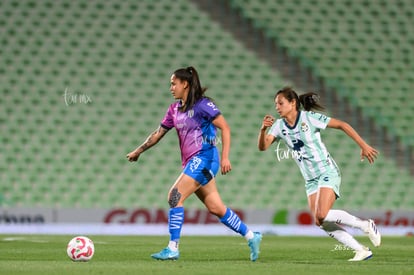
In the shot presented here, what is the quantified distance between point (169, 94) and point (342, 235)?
10329 mm

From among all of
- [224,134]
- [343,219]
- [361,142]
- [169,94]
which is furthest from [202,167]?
[169,94]

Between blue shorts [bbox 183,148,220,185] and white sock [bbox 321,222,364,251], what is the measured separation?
135 centimetres

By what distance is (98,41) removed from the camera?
1925 cm

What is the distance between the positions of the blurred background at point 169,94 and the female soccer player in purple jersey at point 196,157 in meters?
8.69

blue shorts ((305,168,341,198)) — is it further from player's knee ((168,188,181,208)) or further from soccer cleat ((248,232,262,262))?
player's knee ((168,188,181,208))

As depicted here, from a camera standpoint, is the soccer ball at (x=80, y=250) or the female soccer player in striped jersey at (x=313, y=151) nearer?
the soccer ball at (x=80, y=250)

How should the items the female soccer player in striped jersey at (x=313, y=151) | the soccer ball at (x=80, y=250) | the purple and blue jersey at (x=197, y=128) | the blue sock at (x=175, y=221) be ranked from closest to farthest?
1. the soccer ball at (x=80, y=250)
2. the blue sock at (x=175, y=221)
3. the purple and blue jersey at (x=197, y=128)
4. the female soccer player in striped jersey at (x=313, y=151)

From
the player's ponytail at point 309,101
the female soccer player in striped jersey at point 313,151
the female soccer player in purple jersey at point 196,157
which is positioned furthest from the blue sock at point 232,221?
the player's ponytail at point 309,101

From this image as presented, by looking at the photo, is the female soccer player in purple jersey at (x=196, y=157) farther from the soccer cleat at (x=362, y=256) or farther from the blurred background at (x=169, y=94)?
the blurred background at (x=169, y=94)

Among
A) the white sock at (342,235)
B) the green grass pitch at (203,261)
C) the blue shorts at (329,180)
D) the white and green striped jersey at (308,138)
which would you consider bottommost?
the green grass pitch at (203,261)

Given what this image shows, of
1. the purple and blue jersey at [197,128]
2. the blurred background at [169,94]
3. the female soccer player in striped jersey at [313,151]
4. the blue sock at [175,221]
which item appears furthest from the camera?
the blurred background at [169,94]

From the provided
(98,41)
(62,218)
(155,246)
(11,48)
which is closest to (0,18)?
(11,48)

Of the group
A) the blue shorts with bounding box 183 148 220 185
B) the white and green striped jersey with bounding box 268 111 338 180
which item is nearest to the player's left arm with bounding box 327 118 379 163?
the white and green striped jersey with bounding box 268 111 338 180

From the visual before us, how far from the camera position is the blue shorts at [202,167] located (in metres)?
8.59
